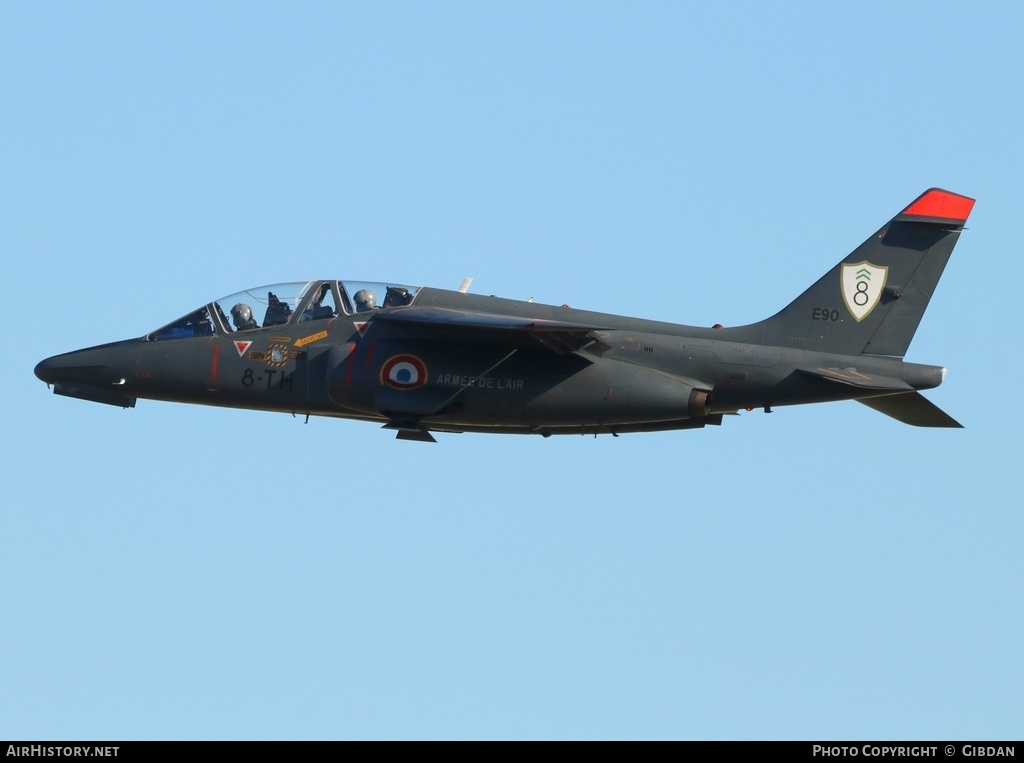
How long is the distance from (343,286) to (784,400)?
7.81m

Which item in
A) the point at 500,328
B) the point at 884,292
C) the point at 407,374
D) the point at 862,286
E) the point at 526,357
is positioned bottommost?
the point at 407,374

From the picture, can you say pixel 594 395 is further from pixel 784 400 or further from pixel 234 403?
pixel 234 403

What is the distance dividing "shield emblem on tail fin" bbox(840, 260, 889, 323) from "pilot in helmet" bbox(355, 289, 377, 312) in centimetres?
809

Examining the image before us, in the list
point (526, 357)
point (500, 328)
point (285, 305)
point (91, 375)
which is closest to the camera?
point (500, 328)

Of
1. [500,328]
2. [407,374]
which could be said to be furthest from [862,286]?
[407,374]

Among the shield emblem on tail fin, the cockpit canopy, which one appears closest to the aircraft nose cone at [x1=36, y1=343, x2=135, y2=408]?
the cockpit canopy

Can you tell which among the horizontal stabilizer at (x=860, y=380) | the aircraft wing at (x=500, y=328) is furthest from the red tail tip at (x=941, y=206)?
the aircraft wing at (x=500, y=328)

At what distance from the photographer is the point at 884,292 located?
84.5 ft

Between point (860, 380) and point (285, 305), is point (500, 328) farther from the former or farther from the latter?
point (860, 380)

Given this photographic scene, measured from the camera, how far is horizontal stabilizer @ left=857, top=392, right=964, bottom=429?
25.5m

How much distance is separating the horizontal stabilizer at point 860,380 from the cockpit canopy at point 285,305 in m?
7.05

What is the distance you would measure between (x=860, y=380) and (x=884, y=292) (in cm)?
191

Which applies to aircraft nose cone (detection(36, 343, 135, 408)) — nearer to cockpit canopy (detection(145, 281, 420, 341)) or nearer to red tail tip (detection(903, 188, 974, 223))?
cockpit canopy (detection(145, 281, 420, 341))
